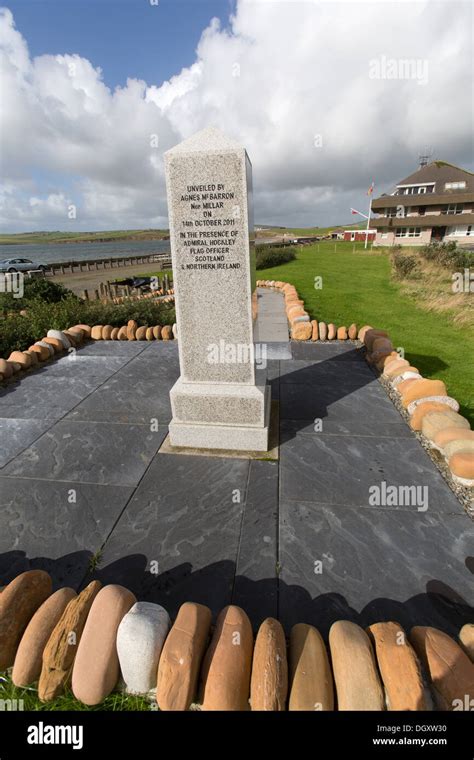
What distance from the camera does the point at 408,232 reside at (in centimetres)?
4722

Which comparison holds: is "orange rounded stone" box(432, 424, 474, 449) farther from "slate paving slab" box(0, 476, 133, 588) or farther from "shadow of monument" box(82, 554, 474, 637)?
"slate paving slab" box(0, 476, 133, 588)

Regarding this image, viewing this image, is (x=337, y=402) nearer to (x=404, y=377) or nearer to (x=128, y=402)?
(x=404, y=377)

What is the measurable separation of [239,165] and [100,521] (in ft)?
12.0

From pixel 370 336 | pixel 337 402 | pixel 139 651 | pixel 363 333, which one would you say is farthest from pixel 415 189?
pixel 139 651

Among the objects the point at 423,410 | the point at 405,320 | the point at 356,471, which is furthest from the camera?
the point at 405,320

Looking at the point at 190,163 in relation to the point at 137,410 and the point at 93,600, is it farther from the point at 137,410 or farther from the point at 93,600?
the point at 93,600

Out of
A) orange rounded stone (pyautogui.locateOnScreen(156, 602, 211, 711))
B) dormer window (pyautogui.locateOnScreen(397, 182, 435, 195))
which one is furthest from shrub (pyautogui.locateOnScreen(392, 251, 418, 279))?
dormer window (pyautogui.locateOnScreen(397, 182, 435, 195))

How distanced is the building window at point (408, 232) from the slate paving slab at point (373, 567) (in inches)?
2096

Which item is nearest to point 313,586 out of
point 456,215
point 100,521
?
point 100,521

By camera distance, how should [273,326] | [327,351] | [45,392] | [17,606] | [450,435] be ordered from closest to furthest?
[17,606], [450,435], [45,392], [327,351], [273,326]

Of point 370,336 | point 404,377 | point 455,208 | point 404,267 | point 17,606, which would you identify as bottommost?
point 17,606

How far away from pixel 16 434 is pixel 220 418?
2766mm

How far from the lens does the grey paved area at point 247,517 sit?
2.61 metres

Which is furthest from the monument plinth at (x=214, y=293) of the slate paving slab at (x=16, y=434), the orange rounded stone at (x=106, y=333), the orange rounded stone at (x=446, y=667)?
the orange rounded stone at (x=106, y=333)
